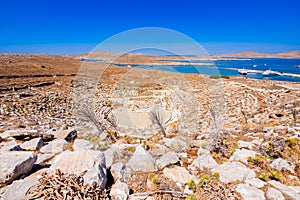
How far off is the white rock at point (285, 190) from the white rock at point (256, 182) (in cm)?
16

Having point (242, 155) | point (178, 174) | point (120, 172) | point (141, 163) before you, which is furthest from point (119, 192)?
point (242, 155)

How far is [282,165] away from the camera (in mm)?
3818

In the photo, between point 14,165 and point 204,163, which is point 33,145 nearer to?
point 14,165

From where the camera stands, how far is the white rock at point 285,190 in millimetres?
2949

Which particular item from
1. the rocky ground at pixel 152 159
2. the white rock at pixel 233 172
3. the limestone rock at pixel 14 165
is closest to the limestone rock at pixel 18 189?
the rocky ground at pixel 152 159

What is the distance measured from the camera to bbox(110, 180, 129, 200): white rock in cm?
290

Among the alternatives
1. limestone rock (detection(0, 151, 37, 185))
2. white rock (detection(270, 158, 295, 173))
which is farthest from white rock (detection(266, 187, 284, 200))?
limestone rock (detection(0, 151, 37, 185))

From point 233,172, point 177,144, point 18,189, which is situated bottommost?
point 177,144

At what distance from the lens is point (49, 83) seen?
16.2 m

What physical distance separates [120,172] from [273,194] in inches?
103

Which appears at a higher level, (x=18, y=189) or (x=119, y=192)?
(x=18, y=189)

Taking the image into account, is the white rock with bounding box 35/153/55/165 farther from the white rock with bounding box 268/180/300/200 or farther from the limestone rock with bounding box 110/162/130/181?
the white rock with bounding box 268/180/300/200

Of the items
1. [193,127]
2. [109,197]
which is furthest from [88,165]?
[193,127]

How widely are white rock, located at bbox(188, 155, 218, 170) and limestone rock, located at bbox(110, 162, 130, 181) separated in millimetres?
1355
